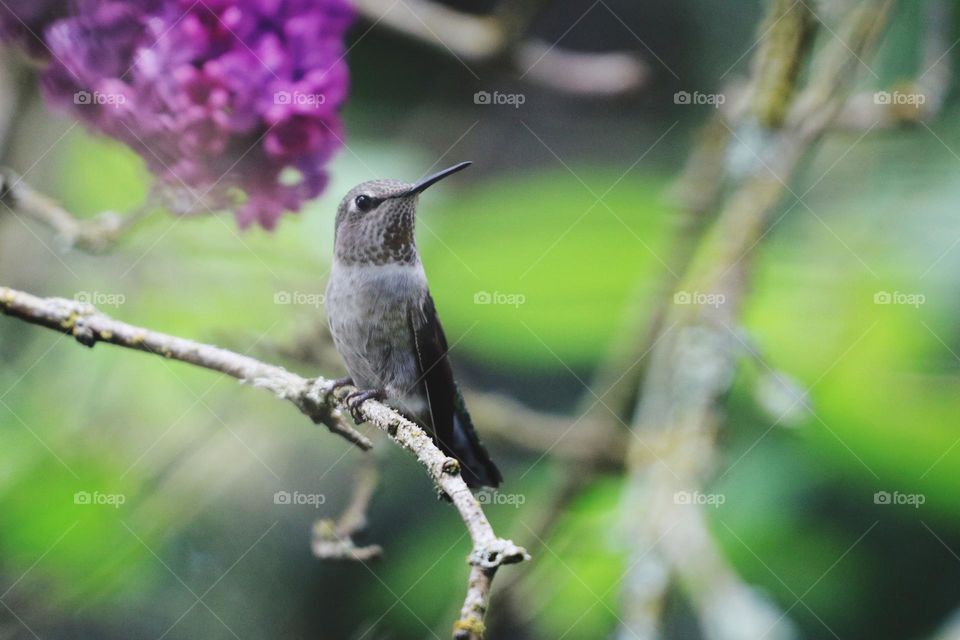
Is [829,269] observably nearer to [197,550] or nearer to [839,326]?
[839,326]

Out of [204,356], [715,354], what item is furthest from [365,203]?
[715,354]

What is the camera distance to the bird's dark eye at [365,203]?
1981mm

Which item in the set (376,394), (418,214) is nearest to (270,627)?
(376,394)

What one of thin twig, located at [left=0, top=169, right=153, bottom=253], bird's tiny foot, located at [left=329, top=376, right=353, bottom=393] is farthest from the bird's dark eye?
thin twig, located at [left=0, top=169, right=153, bottom=253]

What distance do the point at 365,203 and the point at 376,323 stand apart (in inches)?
10.9

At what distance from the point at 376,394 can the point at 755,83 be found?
4.11 feet

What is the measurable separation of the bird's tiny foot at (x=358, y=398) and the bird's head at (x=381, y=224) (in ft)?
0.94

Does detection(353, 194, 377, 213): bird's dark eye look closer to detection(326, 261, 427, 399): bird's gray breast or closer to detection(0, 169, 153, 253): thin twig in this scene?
detection(326, 261, 427, 399): bird's gray breast

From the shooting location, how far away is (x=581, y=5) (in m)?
2.36

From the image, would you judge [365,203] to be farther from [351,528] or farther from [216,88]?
[351,528]

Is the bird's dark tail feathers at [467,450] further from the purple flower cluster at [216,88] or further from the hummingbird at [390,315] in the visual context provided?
the purple flower cluster at [216,88]

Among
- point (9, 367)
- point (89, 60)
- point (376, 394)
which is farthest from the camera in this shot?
point (9, 367)

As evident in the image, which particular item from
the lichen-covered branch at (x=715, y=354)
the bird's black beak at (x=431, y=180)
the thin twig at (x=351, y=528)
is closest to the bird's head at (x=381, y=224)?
the bird's black beak at (x=431, y=180)

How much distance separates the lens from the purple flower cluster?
6.70 ft
